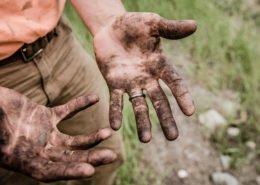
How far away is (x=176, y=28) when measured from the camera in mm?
1396

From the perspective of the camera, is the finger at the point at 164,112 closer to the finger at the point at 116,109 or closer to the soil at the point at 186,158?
the finger at the point at 116,109

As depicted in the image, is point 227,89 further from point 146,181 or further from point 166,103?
point 166,103

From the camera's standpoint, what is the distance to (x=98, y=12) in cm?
168

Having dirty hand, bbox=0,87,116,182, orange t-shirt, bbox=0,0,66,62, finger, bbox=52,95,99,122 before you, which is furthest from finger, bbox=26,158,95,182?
orange t-shirt, bbox=0,0,66,62

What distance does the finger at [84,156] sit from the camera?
119 cm

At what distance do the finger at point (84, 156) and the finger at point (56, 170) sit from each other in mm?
32

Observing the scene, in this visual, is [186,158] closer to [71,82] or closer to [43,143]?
[71,82]

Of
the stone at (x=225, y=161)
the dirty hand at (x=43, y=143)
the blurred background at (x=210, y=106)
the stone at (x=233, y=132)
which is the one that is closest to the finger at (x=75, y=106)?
the dirty hand at (x=43, y=143)

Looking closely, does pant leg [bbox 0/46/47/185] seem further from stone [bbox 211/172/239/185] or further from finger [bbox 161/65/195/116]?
stone [bbox 211/172/239/185]

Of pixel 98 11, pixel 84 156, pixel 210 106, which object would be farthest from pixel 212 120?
pixel 84 156

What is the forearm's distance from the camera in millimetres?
1658

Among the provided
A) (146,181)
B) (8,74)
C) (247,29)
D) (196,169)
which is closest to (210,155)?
(196,169)

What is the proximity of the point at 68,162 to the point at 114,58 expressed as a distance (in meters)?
0.45

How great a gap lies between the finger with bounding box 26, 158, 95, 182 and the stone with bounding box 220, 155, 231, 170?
1426 millimetres
